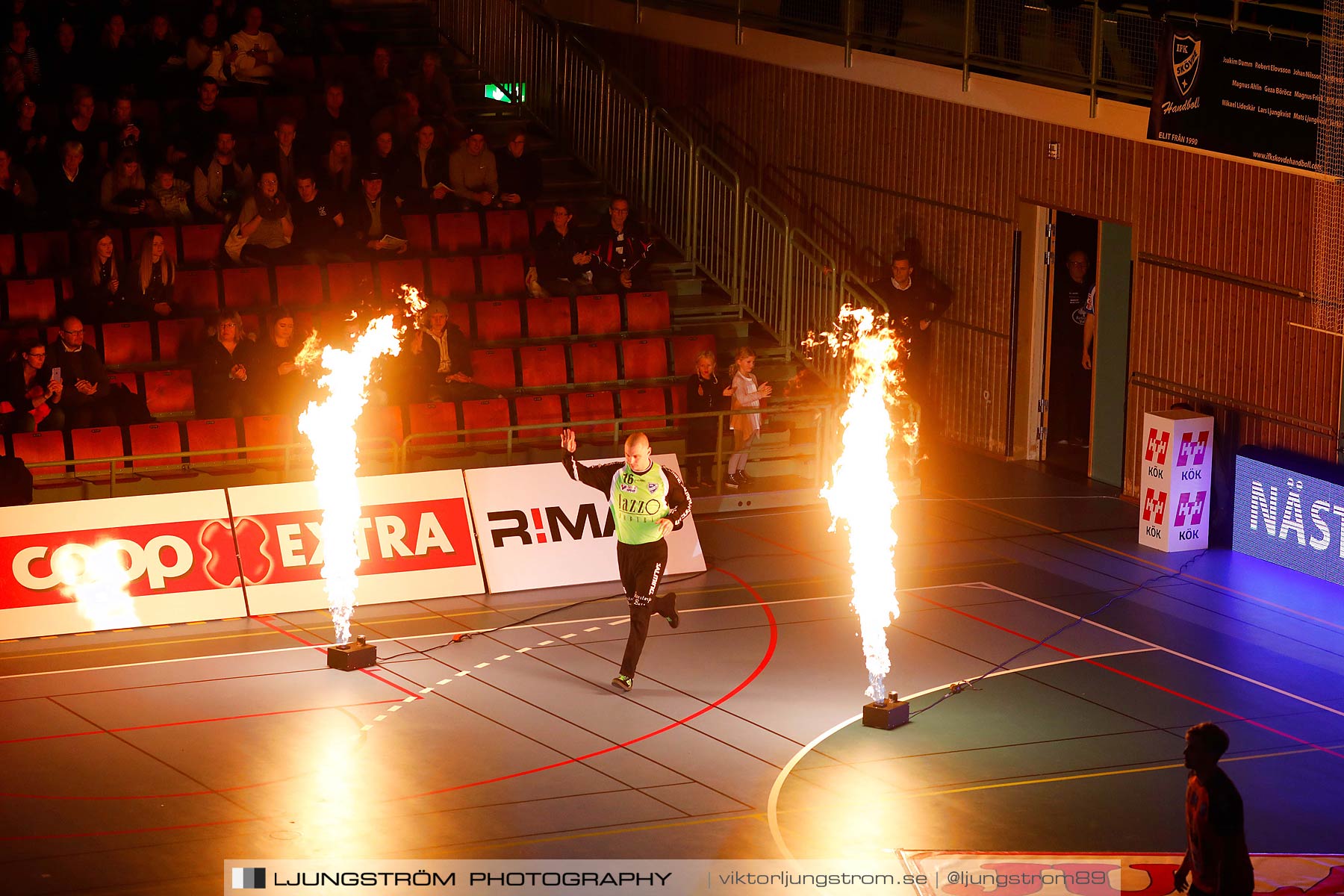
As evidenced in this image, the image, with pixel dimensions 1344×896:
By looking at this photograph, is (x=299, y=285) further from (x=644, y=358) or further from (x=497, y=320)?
(x=644, y=358)

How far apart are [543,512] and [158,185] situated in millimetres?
6236

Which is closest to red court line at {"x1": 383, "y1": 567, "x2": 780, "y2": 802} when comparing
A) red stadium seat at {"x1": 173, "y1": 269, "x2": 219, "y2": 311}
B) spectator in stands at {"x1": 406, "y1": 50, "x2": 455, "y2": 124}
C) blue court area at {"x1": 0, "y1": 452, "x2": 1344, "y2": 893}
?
blue court area at {"x1": 0, "y1": 452, "x2": 1344, "y2": 893}

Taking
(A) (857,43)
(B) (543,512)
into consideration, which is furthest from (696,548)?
(A) (857,43)

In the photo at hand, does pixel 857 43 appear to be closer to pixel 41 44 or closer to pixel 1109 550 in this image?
pixel 1109 550

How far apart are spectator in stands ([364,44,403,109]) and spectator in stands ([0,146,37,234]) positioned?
4244 millimetres

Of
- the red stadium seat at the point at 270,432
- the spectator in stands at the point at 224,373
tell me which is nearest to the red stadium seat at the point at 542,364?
the red stadium seat at the point at 270,432

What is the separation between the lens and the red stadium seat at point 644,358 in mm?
19656

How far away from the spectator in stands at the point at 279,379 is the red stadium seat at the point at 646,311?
14.3ft

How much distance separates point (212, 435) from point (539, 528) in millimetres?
3467

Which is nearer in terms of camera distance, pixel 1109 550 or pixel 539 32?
pixel 1109 550

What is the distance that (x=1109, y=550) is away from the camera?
17266mm

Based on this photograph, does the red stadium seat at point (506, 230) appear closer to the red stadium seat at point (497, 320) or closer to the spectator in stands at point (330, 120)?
the red stadium seat at point (497, 320)

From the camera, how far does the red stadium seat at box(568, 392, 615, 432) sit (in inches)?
738

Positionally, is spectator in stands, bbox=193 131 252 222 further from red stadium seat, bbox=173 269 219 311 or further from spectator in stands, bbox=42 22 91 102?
spectator in stands, bbox=42 22 91 102
